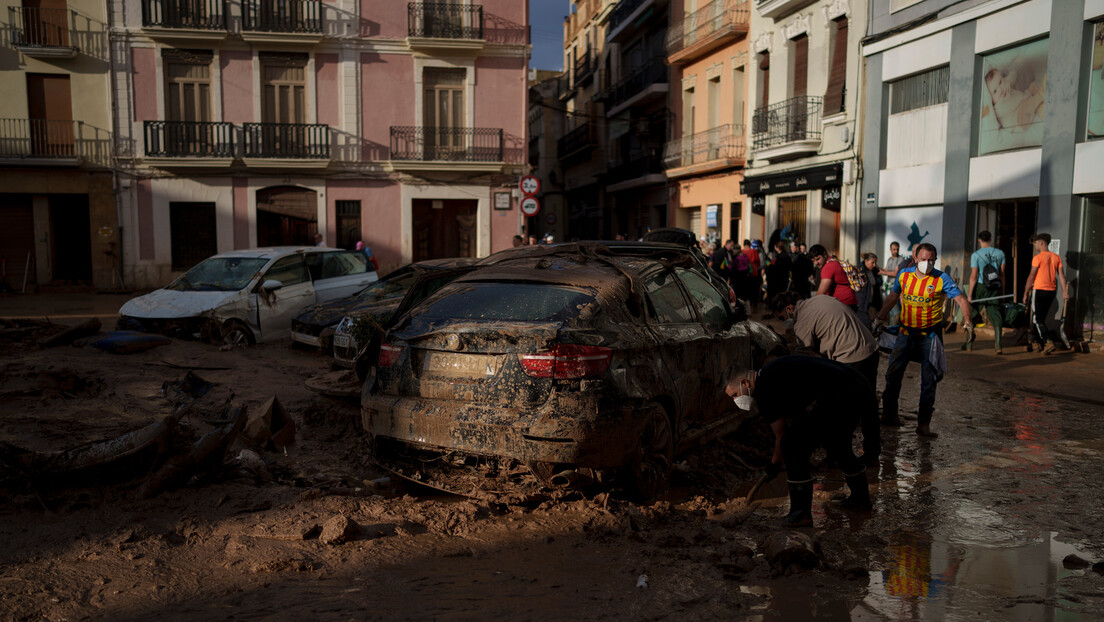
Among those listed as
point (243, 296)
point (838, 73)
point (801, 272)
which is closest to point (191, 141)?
point (243, 296)

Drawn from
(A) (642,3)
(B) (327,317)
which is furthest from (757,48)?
(B) (327,317)

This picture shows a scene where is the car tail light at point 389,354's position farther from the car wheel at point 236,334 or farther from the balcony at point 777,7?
the balcony at point 777,7

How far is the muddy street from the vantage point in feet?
12.5

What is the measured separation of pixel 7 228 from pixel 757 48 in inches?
923

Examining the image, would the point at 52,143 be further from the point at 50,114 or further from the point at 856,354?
the point at 856,354

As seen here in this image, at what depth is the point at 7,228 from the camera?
25.1 meters

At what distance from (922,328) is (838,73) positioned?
1527 centimetres

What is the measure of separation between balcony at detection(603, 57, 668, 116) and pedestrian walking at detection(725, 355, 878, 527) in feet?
93.9

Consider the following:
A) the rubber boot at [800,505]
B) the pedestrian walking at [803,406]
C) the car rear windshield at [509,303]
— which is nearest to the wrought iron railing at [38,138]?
the car rear windshield at [509,303]

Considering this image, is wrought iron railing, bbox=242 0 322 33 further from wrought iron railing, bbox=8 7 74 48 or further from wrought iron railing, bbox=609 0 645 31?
wrought iron railing, bbox=609 0 645 31

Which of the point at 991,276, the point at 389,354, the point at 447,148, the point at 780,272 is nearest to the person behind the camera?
the point at 389,354

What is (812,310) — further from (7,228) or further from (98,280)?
(7,228)

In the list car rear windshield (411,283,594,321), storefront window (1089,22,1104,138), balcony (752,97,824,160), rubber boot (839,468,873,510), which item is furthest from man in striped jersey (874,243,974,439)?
balcony (752,97,824,160)

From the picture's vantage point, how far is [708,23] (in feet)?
91.5
